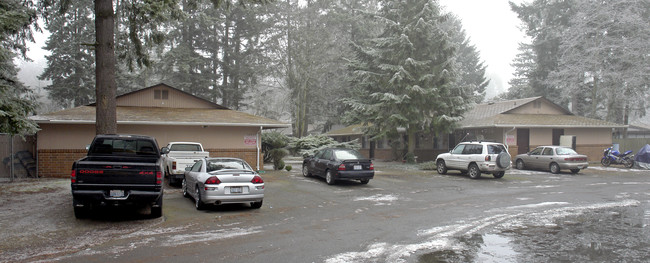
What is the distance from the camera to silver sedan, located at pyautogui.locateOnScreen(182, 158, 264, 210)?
10008mm

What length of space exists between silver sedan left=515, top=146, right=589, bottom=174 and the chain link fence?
24.2 m

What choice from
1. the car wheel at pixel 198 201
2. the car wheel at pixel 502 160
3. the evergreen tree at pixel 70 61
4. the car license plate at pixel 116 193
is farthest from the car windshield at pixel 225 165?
the evergreen tree at pixel 70 61

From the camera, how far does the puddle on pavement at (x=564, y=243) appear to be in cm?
607

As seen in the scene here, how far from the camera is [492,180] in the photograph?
18.4m

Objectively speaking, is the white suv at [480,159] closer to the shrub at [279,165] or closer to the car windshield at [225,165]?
the shrub at [279,165]

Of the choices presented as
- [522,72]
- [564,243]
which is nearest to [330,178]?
[564,243]

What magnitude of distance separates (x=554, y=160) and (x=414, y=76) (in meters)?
9.02

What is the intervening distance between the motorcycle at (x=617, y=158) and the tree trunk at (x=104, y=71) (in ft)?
89.1

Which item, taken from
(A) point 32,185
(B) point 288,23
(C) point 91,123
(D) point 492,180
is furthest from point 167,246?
(B) point 288,23

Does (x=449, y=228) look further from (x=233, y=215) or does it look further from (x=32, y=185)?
(x=32, y=185)

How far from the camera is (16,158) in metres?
16.4

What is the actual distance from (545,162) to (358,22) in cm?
2423

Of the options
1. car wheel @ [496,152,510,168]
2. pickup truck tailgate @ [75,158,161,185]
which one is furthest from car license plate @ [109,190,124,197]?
car wheel @ [496,152,510,168]

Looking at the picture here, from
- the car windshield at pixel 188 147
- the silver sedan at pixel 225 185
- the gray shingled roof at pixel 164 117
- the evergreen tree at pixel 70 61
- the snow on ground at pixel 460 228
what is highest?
the evergreen tree at pixel 70 61
